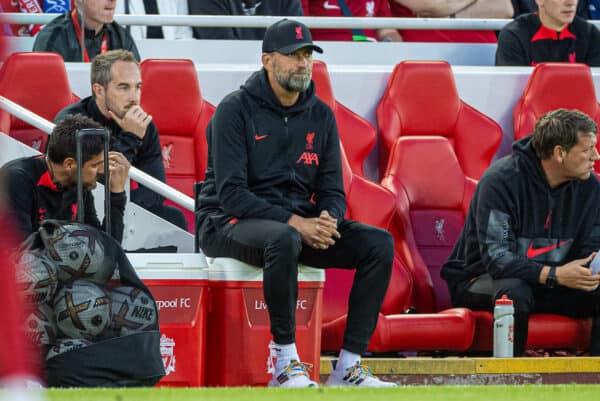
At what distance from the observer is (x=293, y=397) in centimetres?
323

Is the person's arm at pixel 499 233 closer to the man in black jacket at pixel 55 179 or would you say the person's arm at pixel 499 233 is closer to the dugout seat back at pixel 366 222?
the dugout seat back at pixel 366 222

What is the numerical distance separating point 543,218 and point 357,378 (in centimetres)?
141

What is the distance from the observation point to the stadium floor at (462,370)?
4809 mm

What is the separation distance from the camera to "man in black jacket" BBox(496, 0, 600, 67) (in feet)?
22.6

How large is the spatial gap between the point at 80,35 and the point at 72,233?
2.76 meters

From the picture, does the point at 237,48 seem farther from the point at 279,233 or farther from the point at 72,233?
the point at 72,233

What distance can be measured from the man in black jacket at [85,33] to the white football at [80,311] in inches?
104

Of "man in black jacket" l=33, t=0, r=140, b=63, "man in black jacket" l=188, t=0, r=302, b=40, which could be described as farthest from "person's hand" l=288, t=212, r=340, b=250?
"man in black jacket" l=188, t=0, r=302, b=40

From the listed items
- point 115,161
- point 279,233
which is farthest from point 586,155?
point 115,161

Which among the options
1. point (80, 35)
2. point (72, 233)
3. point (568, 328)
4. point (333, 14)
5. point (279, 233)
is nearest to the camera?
point (72, 233)

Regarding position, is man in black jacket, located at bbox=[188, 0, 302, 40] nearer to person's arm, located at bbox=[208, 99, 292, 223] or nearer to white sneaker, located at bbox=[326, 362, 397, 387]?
person's arm, located at bbox=[208, 99, 292, 223]

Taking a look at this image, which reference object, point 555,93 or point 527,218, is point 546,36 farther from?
point 527,218

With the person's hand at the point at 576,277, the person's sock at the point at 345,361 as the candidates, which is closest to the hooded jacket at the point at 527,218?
the person's hand at the point at 576,277

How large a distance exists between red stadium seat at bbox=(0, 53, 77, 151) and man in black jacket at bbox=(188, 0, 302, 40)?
5.08 feet
